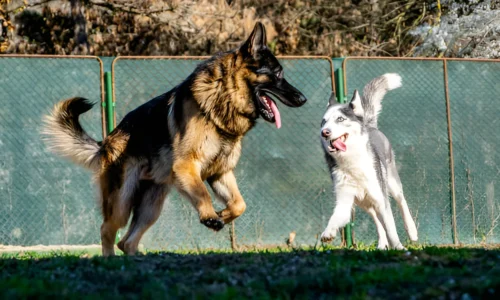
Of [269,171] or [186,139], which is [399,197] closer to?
[269,171]

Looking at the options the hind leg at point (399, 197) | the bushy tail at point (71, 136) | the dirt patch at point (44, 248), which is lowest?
the dirt patch at point (44, 248)

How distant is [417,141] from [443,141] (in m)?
0.43

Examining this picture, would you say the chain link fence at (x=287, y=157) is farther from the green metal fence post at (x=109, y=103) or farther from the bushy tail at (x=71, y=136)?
the bushy tail at (x=71, y=136)

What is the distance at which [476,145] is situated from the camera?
11.4m

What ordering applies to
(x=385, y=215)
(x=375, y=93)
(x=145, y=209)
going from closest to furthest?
(x=145, y=209) → (x=385, y=215) → (x=375, y=93)

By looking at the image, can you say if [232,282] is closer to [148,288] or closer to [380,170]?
[148,288]

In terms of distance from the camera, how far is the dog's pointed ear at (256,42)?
7.16 m

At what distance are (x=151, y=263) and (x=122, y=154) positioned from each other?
229cm

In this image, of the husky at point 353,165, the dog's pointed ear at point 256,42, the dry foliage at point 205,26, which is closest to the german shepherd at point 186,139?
the dog's pointed ear at point 256,42

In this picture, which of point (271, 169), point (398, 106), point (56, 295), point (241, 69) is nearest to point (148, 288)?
point (56, 295)

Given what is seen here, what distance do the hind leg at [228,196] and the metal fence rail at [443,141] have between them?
3772 millimetres

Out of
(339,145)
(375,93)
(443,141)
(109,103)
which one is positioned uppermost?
(109,103)

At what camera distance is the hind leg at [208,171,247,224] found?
739 cm

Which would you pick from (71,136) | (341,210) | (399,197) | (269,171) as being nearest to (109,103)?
(269,171)
